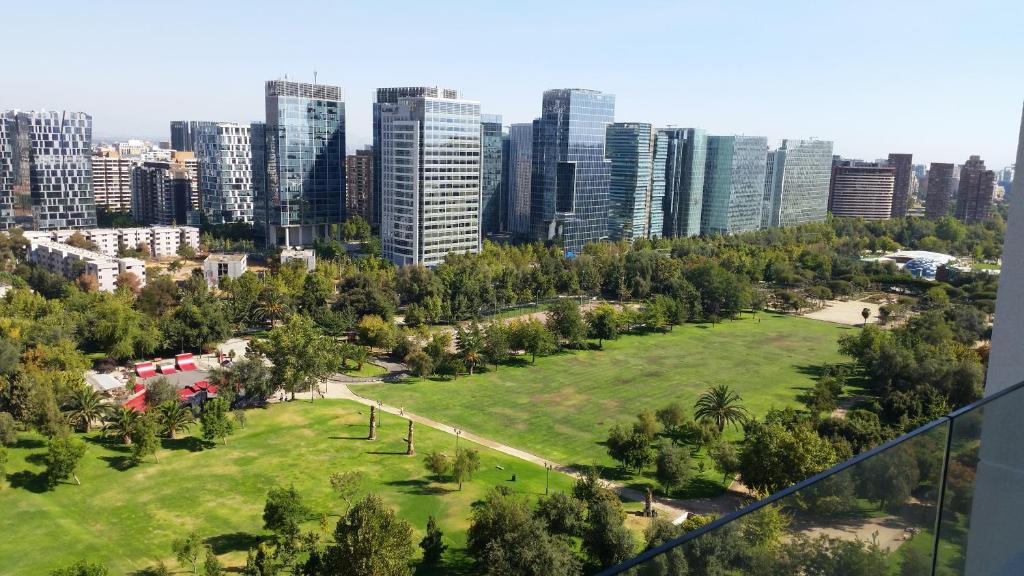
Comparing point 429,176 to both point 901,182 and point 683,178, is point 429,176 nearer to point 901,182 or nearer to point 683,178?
point 683,178

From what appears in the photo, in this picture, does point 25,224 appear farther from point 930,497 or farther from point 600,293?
point 930,497

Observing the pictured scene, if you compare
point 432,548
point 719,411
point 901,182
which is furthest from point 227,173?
point 901,182

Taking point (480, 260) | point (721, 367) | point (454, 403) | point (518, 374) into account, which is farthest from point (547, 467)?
point (480, 260)

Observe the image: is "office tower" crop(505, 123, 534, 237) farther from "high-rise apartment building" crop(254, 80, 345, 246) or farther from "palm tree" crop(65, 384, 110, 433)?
"palm tree" crop(65, 384, 110, 433)

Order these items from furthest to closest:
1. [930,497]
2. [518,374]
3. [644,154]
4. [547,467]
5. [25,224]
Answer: [644,154], [25,224], [518,374], [547,467], [930,497]

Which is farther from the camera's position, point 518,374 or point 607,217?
point 607,217

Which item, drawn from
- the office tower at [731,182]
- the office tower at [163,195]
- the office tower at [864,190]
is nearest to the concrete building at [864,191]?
the office tower at [864,190]
